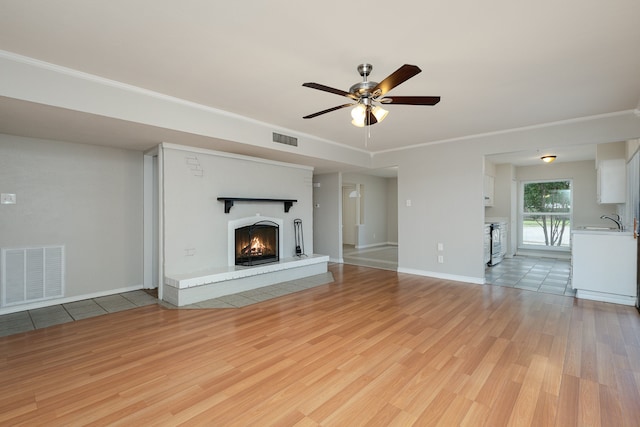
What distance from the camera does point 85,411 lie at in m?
1.92

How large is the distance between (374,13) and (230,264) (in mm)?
4025

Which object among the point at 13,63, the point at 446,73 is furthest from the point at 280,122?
the point at 13,63

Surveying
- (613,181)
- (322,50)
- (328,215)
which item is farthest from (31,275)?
(613,181)

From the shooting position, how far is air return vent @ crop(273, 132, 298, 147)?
466cm

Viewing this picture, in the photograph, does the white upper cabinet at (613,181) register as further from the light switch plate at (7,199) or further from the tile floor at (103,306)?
the light switch plate at (7,199)

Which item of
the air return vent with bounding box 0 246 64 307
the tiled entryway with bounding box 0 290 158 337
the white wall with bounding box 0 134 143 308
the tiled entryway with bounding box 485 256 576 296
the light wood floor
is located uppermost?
the white wall with bounding box 0 134 143 308

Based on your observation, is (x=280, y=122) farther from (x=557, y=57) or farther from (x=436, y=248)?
(x=436, y=248)

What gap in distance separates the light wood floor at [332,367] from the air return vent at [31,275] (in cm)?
101

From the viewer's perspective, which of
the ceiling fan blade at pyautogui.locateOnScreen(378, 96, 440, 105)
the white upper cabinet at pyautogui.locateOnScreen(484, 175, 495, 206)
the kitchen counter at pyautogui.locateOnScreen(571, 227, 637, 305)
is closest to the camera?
the ceiling fan blade at pyautogui.locateOnScreen(378, 96, 440, 105)

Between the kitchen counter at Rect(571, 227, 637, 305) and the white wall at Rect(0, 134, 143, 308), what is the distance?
21.4 feet

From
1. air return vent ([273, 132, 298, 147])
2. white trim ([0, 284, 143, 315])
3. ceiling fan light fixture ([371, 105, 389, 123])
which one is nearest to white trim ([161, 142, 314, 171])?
air return vent ([273, 132, 298, 147])

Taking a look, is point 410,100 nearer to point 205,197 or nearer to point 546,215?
point 205,197

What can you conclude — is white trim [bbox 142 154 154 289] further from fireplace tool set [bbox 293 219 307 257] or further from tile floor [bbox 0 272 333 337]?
fireplace tool set [bbox 293 219 307 257]

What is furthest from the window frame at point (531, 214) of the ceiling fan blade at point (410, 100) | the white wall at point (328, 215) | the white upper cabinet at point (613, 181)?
the ceiling fan blade at point (410, 100)
